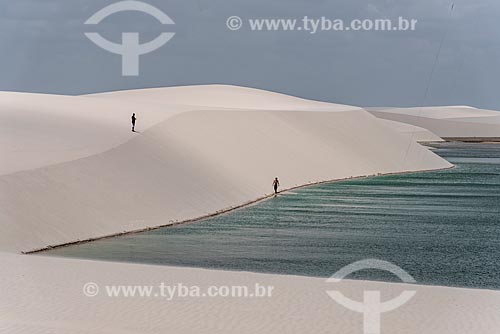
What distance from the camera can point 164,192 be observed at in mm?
36375

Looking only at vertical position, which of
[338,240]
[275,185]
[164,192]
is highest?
[275,185]

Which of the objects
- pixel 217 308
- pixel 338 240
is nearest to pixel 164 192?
pixel 338 240

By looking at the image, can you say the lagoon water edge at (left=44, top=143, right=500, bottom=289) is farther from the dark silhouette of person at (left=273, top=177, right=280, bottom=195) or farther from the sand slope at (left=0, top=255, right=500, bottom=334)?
the sand slope at (left=0, top=255, right=500, bottom=334)

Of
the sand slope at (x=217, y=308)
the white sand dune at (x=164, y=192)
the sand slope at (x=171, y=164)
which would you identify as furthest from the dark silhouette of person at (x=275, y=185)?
the sand slope at (x=217, y=308)

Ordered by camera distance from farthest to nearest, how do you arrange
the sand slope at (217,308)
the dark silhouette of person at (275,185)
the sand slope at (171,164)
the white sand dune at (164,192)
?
the dark silhouette of person at (275,185), the sand slope at (171,164), the white sand dune at (164,192), the sand slope at (217,308)

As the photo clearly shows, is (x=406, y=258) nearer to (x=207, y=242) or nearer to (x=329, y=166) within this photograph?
(x=207, y=242)

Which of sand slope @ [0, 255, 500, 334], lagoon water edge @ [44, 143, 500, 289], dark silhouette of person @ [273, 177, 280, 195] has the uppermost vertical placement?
dark silhouette of person @ [273, 177, 280, 195]

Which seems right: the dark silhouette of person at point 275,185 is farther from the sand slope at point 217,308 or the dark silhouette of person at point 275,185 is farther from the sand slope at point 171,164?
the sand slope at point 217,308

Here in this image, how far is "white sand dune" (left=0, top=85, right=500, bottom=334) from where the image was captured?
49.5 ft

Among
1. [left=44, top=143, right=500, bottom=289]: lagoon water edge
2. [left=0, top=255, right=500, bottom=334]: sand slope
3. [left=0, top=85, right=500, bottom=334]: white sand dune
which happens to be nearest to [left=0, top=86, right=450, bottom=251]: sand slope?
[left=0, top=85, right=500, bottom=334]: white sand dune

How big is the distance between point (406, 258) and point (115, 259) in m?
7.62

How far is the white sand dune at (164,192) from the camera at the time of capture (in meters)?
15.1

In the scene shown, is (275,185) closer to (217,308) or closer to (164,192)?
(164,192)

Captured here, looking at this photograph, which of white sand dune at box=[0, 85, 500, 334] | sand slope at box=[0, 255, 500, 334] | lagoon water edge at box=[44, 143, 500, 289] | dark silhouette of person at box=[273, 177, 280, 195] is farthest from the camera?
dark silhouette of person at box=[273, 177, 280, 195]
